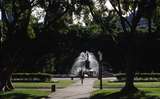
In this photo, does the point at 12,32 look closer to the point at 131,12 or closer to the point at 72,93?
the point at 72,93

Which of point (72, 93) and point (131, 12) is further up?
point (131, 12)

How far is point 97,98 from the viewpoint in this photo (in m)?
30.6

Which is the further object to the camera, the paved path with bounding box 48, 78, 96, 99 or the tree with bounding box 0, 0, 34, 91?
the tree with bounding box 0, 0, 34, 91

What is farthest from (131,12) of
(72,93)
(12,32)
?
(12,32)

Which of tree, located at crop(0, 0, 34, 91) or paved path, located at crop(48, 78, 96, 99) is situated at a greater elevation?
tree, located at crop(0, 0, 34, 91)

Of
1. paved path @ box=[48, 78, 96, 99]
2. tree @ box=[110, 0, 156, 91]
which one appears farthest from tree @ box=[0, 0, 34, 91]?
tree @ box=[110, 0, 156, 91]

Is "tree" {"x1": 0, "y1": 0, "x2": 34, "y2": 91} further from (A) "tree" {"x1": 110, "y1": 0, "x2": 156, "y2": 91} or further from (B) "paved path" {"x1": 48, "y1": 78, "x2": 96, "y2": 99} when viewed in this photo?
(A) "tree" {"x1": 110, "y1": 0, "x2": 156, "y2": 91}

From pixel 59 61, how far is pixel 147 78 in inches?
1412

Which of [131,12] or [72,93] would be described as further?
[131,12]

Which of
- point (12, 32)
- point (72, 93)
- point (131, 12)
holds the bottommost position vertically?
point (72, 93)

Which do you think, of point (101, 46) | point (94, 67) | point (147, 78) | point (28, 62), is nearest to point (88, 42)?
point (101, 46)

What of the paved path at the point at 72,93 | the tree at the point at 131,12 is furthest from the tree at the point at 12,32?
the tree at the point at 131,12

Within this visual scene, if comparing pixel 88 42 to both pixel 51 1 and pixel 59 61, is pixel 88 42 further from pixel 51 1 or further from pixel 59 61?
pixel 51 1

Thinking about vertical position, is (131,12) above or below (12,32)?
above
